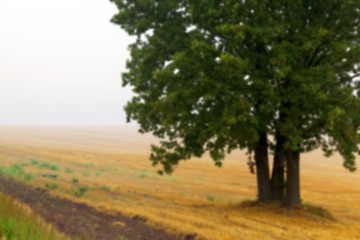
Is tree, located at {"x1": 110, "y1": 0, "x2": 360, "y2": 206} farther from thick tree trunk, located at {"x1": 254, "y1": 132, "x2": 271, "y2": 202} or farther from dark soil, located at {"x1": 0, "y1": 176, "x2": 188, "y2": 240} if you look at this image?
dark soil, located at {"x1": 0, "y1": 176, "x2": 188, "y2": 240}

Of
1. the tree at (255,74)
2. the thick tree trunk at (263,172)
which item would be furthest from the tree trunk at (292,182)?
the thick tree trunk at (263,172)

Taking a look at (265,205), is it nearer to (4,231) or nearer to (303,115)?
(303,115)

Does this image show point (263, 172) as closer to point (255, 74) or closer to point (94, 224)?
point (255, 74)

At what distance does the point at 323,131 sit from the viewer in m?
14.5

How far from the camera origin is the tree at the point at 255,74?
1254cm

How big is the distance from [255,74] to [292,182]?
218 inches

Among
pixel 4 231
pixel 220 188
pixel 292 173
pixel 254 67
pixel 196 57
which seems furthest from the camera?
pixel 220 188

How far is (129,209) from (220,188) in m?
13.7

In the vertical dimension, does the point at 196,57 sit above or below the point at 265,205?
above

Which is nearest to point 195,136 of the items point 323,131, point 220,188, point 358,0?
point 323,131

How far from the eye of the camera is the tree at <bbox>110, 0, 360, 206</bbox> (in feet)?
Result: 41.1

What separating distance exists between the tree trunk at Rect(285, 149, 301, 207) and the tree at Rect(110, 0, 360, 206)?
4cm

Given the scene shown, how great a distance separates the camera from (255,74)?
13047mm

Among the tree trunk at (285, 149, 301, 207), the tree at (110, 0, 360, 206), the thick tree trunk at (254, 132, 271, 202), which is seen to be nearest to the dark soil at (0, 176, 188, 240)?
the tree at (110, 0, 360, 206)
